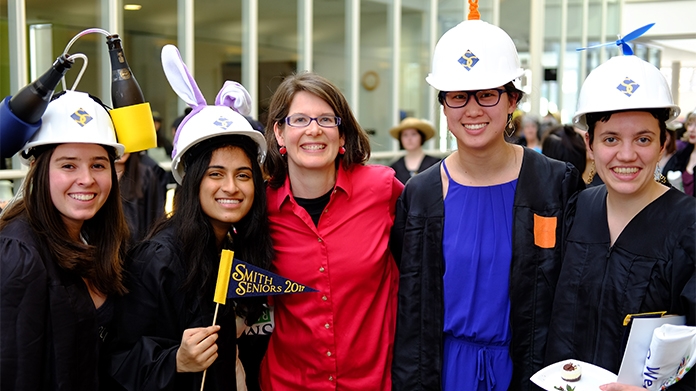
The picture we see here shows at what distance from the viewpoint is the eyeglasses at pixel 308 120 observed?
3215mm

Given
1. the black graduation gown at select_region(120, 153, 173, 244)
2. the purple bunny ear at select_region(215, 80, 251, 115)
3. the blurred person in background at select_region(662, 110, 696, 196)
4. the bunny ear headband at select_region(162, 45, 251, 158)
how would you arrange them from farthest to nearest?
1. the blurred person in background at select_region(662, 110, 696, 196)
2. the black graduation gown at select_region(120, 153, 173, 244)
3. the purple bunny ear at select_region(215, 80, 251, 115)
4. the bunny ear headband at select_region(162, 45, 251, 158)

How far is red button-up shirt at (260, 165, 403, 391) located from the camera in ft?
10.3

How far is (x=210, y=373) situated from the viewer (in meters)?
2.91

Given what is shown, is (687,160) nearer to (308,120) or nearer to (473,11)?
(473,11)

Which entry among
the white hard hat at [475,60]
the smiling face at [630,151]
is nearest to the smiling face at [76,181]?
Result: the white hard hat at [475,60]

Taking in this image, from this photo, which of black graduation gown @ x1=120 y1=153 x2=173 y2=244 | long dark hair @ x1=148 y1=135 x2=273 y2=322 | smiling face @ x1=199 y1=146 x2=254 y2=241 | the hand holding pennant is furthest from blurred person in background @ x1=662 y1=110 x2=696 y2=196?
the hand holding pennant

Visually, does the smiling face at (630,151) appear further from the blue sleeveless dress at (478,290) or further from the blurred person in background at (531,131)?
A: the blurred person in background at (531,131)

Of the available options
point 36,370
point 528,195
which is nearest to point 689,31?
point 528,195

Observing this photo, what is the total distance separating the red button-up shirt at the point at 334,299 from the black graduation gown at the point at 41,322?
2.79 ft

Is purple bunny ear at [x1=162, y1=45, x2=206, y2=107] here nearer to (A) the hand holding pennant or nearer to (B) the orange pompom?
(A) the hand holding pennant

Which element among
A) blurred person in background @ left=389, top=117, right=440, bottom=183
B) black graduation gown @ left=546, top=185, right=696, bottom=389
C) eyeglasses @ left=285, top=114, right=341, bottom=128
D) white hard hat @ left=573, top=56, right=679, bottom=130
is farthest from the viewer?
blurred person in background @ left=389, top=117, right=440, bottom=183

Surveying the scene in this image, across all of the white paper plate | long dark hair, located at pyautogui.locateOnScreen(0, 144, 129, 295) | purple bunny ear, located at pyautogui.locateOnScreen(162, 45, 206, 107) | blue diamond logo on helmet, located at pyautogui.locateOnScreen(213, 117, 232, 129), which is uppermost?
purple bunny ear, located at pyautogui.locateOnScreen(162, 45, 206, 107)

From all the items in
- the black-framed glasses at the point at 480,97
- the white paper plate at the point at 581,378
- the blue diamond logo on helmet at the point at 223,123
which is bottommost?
the white paper plate at the point at 581,378

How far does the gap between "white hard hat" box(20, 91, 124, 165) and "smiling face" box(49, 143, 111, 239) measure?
5 cm
